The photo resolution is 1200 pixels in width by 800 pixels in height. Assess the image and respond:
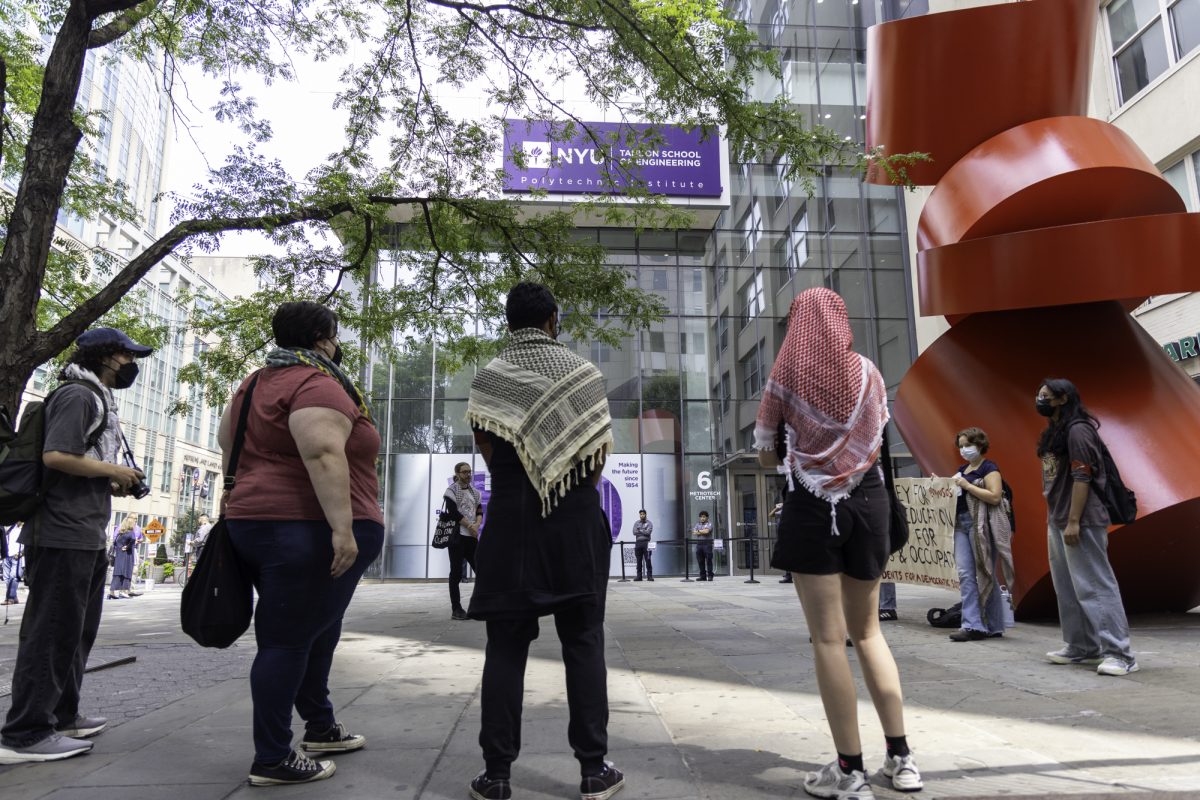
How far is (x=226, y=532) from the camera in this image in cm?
294

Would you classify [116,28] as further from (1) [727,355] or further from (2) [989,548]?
(1) [727,355]

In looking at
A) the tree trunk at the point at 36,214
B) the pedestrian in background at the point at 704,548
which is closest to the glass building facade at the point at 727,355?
the pedestrian in background at the point at 704,548

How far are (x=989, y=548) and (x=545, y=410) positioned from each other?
16.2 feet

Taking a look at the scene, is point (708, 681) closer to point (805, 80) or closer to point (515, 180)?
point (515, 180)

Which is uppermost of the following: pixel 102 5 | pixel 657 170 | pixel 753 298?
pixel 657 170

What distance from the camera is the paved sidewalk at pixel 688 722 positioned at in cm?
280

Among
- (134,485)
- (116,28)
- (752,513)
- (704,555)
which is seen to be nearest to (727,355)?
(752,513)

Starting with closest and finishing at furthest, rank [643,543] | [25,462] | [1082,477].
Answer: [25,462]
[1082,477]
[643,543]

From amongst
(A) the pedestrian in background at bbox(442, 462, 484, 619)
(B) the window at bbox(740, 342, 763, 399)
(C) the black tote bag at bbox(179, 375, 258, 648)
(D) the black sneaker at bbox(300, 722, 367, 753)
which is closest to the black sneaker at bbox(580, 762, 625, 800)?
(D) the black sneaker at bbox(300, 722, 367, 753)

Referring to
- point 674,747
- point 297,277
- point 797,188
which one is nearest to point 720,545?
point 797,188

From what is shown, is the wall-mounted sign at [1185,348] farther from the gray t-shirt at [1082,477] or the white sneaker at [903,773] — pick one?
the white sneaker at [903,773]

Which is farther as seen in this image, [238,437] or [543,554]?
[238,437]

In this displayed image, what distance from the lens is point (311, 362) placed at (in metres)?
3.11

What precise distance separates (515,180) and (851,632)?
760 inches
